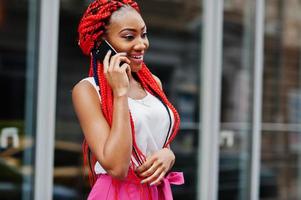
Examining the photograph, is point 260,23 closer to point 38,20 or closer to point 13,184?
point 38,20

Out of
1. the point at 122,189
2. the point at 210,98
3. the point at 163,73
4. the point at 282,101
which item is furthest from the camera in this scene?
the point at 282,101

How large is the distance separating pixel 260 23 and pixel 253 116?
2.94ft

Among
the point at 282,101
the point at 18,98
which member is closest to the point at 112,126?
the point at 18,98

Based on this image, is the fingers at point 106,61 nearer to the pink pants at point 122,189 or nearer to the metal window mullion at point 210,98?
the pink pants at point 122,189

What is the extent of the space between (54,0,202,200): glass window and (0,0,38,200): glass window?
367 mm

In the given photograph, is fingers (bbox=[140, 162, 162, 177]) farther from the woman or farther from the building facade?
the building facade

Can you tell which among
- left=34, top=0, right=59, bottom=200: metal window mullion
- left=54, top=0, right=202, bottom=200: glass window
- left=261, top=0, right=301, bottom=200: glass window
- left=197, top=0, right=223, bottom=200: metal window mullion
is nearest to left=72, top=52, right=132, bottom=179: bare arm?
left=34, top=0, right=59, bottom=200: metal window mullion

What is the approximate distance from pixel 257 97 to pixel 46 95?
228 centimetres

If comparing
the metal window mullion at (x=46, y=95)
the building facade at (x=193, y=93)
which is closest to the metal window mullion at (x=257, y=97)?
the building facade at (x=193, y=93)

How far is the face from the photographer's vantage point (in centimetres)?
180

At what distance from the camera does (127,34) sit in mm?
1802

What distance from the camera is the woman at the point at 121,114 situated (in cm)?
170

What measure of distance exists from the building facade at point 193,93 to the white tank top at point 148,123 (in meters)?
2.88

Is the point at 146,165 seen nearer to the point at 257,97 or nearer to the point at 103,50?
the point at 103,50
